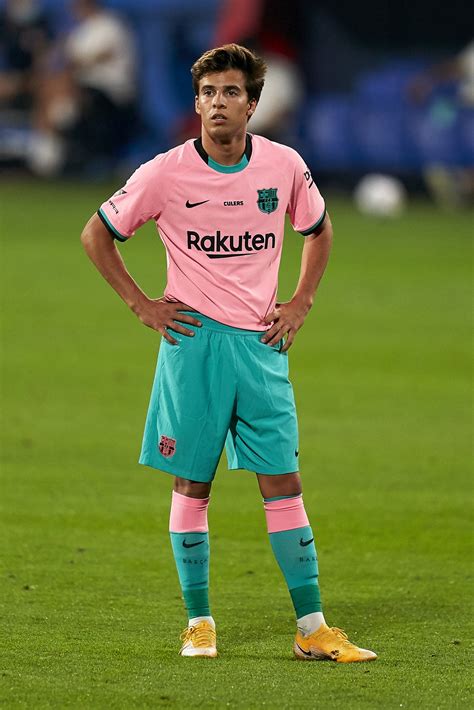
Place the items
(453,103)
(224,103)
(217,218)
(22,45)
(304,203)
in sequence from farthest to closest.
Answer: (22,45)
(453,103)
(304,203)
(217,218)
(224,103)

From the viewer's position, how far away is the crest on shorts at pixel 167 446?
18.3 feet

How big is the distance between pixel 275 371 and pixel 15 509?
8.44 feet

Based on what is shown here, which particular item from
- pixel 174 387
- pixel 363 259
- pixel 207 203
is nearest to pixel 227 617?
pixel 174 387

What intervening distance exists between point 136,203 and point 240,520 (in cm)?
258

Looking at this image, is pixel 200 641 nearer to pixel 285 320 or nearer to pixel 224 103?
pixel 285 320

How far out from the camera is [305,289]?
581 centimetres

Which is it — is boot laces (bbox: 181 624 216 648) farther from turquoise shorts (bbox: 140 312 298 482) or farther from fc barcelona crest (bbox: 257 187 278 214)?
fc barcelona crest (bbox: 257 187 278 214)

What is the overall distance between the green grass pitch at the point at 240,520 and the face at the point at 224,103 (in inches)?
70.0

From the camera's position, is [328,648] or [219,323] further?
[219,323]

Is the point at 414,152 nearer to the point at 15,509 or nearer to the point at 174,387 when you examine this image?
the point at 15,509

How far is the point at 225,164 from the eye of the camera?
5535mm

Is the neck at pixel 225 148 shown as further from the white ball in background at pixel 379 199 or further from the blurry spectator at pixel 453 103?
the blurry spectator at pixel 453 103

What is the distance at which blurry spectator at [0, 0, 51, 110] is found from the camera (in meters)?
27.5

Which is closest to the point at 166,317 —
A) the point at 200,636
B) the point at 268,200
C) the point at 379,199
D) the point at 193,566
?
the point at 268,200
